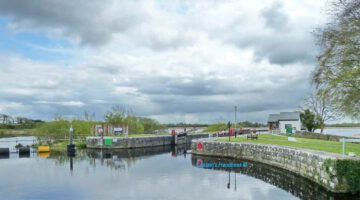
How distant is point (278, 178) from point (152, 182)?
627cm

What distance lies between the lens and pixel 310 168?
17797mm

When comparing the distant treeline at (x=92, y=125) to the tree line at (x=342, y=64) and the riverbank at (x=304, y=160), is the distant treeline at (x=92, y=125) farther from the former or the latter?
the tree line at (x=342, y=64)

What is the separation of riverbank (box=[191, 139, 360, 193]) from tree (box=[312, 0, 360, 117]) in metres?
3.71

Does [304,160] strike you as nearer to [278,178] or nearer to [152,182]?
[278,178]

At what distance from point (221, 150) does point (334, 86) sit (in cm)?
1232

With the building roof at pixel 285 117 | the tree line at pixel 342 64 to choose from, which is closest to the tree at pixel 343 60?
the tree line at pixel 342 64

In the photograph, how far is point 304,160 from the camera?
1883 cm

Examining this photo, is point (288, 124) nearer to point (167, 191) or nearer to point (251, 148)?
point (251, 148)

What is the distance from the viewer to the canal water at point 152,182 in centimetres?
1538

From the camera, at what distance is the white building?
154 ft

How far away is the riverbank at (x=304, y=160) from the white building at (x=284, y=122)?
1581 centimetres

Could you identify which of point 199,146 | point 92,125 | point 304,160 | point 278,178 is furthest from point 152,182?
point 92,125

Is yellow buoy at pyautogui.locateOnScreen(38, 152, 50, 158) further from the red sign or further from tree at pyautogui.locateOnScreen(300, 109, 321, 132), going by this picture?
tree at pyautogui.locateOnScreen(300, 109, 321, 132)

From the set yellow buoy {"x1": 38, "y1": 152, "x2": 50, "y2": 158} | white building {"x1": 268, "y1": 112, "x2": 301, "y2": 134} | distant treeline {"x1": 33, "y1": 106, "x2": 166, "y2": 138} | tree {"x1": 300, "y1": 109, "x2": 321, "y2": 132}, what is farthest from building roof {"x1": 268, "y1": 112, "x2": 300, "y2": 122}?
yellow buoy {"x1": 38, "y1": 152, "x2": 50, "y2": 158}
